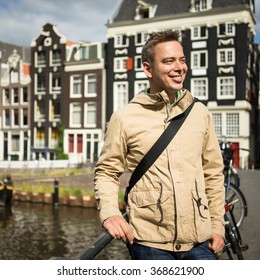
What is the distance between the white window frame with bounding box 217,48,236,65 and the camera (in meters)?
14.0

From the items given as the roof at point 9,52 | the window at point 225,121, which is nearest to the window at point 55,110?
the roof at point 9,52

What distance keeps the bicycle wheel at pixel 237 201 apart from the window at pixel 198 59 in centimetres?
1016

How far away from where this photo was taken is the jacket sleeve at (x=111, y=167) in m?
1.55

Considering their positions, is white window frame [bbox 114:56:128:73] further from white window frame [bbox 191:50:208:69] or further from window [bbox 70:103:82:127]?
white window frame [bbox 191:50:208:69]

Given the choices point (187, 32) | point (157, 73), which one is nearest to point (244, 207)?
point (157, 73)

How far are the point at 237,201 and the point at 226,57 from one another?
11166 mm

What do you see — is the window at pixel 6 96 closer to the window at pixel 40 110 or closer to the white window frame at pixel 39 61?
the window at pixel 40 110

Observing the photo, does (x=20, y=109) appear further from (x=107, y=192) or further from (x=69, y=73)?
(x=107, y=192)

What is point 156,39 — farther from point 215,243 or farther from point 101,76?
point 101,76

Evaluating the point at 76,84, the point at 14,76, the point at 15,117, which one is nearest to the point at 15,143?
the point at 15,117

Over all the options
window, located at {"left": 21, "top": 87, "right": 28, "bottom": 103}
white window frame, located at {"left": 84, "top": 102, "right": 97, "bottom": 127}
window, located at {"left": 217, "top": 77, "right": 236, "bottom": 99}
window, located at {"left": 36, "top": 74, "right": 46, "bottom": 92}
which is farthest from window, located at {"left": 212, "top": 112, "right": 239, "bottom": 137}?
window, located at {"left": 21, "top": 87, "right": 28, "bottom": 103}

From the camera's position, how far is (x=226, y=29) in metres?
14.8

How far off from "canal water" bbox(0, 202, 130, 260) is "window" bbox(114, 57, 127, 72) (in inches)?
285

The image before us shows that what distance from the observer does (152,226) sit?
1573 mm
